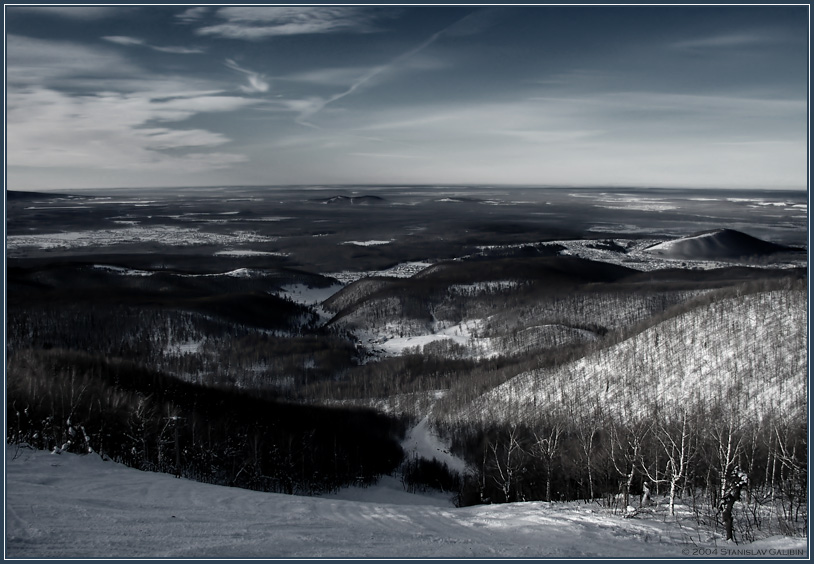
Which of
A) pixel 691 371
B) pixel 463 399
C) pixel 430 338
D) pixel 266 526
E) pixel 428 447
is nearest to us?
pixel 266 526

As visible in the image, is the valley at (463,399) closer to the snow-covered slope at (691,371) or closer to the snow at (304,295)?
the snow-covered slope at (691,371)

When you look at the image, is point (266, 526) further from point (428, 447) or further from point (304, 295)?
point (304, 295)

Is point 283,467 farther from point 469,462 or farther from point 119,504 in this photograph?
point 119,504

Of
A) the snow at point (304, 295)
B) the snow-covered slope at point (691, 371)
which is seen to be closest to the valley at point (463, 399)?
the snow-covered slope at point (691, 371)

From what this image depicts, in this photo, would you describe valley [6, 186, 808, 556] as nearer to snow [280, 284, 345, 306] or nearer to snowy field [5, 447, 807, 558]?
snowy field [5, 447, 807, 558]

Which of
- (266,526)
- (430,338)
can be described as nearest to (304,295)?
(430,338)

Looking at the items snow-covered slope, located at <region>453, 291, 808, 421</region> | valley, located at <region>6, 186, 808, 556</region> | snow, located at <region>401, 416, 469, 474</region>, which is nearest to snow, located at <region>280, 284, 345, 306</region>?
valley, located at <region>6, 186, 808, 556</region>
